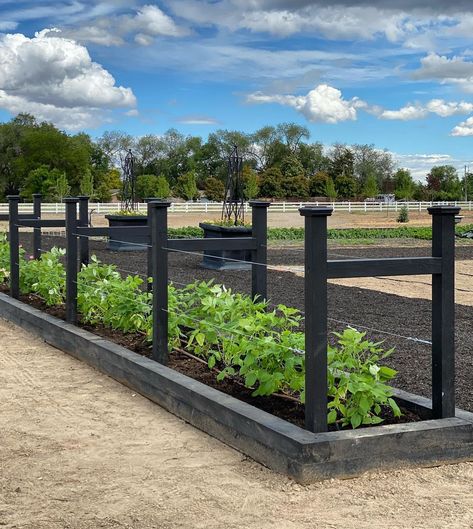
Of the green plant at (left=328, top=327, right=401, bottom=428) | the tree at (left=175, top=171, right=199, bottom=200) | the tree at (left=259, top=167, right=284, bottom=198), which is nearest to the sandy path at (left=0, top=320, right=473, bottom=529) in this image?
the green plant at (left=328, top=327, right=401, bottom=428)

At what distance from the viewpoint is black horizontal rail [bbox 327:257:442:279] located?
438 centimetres

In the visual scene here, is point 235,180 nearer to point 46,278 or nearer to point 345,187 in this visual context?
point 46,278

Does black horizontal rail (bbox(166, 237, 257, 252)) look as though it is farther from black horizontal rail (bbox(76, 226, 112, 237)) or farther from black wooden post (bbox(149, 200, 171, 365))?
black horizontal rail (bbox(76, 226, 112, 237))

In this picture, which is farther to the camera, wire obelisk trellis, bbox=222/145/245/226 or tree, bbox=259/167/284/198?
tree, bbox=259/167/284/198

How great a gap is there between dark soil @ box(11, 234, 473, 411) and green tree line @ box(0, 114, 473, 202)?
55710 millimetres

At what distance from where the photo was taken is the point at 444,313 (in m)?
4.54

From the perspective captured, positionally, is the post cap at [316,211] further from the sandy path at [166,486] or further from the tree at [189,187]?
the tree at [189,187]

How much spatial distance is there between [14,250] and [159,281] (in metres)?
4.78

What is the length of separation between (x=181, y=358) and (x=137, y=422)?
3.70 ft

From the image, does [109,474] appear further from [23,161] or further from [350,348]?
[23,161]

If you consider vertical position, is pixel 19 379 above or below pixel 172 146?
below

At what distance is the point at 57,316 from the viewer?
8.66 metres

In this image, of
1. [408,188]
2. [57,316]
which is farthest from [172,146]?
[57,316]

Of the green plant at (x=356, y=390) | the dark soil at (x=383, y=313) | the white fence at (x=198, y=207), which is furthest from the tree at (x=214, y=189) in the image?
the green plant at (x=356, y=390)
